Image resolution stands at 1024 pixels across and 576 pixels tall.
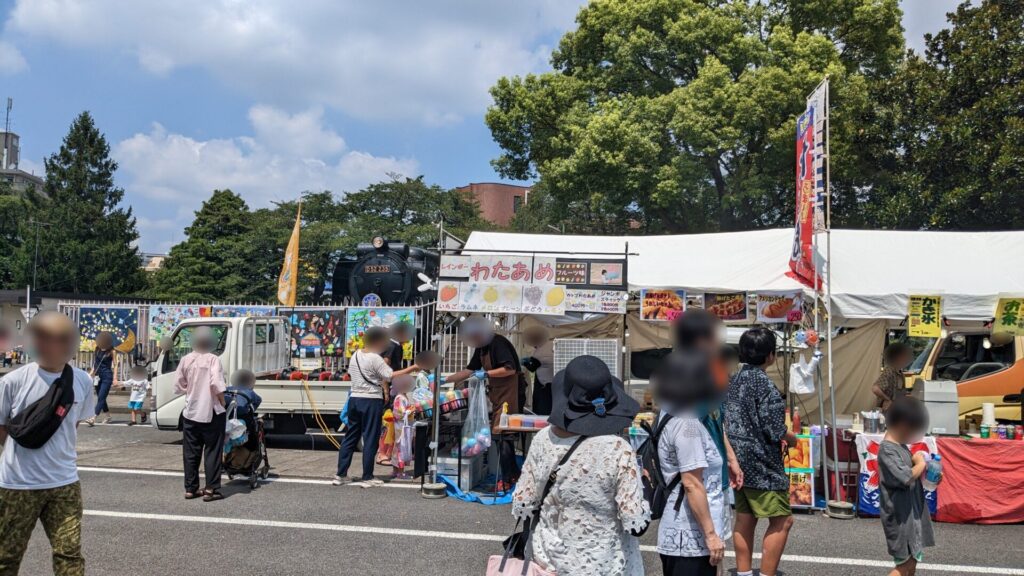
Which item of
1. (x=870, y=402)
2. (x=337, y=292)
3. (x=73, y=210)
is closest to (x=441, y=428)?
(x=870, y=402)

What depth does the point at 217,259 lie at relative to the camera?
3378 cm

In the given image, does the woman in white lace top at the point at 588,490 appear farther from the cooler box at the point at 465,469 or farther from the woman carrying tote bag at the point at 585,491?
the cooler box at the point at 465,469

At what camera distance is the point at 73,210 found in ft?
150

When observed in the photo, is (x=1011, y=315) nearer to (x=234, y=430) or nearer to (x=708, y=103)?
(x=234, y=430)

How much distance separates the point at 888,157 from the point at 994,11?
3.55 meters

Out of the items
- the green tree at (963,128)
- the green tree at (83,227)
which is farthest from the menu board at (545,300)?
the green tree at (83,227)

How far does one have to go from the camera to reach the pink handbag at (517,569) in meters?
2.82

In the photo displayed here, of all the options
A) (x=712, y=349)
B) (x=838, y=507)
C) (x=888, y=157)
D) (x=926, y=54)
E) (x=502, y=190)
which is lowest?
(x=838, y=507)

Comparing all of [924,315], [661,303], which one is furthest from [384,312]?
[924,315]

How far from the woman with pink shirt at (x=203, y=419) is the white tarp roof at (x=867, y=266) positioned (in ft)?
12.9

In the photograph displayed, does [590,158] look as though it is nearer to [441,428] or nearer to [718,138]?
[718,138]

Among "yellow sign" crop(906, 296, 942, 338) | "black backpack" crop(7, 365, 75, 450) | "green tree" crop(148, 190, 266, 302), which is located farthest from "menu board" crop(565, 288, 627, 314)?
"green tree" crop(148, 190, 266, 302)

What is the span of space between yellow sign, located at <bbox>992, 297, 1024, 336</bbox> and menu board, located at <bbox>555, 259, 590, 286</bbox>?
4374mm

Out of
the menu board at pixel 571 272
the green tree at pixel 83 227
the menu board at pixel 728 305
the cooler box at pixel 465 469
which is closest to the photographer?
the cooler box at pixel 465 469
